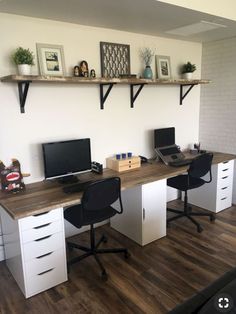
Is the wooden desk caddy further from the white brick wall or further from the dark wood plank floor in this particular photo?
the white brick wall

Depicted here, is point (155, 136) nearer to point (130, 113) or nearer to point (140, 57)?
point (130, 113)

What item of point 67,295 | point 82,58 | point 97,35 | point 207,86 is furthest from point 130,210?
point 207,86

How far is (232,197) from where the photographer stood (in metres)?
3.89

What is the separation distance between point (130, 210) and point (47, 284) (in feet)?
3.65

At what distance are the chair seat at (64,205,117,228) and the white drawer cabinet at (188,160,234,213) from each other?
169 cm

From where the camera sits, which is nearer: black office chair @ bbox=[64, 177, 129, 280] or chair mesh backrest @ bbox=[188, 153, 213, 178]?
black office chair @ bbox=[64, 177, 129, 280]

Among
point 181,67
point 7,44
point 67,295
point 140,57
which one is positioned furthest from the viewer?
point 181,67

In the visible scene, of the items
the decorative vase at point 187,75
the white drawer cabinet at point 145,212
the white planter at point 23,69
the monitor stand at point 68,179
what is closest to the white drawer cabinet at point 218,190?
the white drawer cabinet at point 145,212

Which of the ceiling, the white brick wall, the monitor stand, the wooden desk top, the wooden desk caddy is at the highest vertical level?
the ceiling

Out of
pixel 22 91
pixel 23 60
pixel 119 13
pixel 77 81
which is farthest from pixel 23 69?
pixel 119 13

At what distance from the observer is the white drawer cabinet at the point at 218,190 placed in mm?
3543

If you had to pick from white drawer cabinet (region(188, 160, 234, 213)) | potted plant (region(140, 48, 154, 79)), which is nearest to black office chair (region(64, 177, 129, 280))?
potted plant (region(140, 48, 154, 79))

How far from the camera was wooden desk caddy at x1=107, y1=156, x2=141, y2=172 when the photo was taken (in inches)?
119

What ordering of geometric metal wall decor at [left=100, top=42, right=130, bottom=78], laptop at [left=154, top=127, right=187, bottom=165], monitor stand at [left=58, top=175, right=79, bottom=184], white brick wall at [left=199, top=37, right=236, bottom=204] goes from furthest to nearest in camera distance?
white brick wall at [left=199, top=37, right=236, bottom=204], laptop at [left=154, top=127, right=187, bottom=165], geometric metal wall decor at [left=100, top=42, right=130, bottom=78], monitor stand at [left=58, top=175, right=79, bottom=184]
